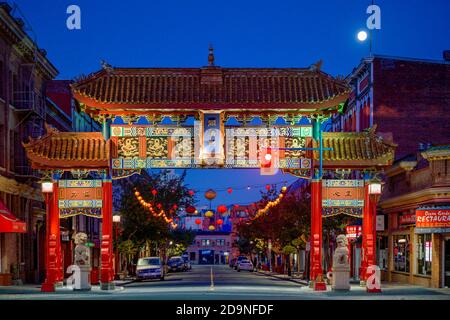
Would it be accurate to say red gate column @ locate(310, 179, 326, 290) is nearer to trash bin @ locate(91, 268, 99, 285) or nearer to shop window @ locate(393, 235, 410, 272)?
shop window @ locate(393, 235, 410, 272)

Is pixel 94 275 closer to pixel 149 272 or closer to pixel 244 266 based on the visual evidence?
pixel 149 272

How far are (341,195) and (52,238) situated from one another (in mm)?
12936

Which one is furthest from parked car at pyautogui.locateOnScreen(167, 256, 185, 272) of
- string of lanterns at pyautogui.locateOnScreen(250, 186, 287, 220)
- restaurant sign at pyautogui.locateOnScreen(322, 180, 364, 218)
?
restaurant sign at pyautogui.locateOnScreen(322, 180, 364, 218)

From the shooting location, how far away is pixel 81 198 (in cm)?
4222

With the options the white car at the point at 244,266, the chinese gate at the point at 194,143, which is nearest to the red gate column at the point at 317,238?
the chinese gate at the point at 194,143

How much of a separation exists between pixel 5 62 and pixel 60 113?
45.0 ft

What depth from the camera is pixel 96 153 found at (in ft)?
139

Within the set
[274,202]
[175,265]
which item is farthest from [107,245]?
[175,265]

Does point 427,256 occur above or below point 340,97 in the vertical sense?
below

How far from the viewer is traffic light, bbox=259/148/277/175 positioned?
41.1m

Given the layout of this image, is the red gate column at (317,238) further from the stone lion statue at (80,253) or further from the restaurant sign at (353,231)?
the restaurant sign at (353,231)
